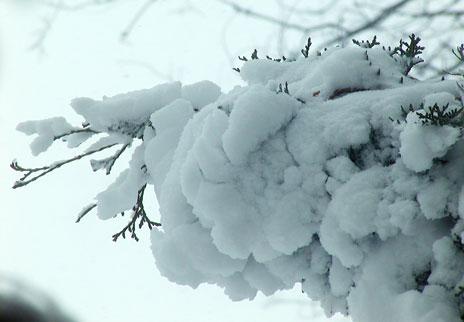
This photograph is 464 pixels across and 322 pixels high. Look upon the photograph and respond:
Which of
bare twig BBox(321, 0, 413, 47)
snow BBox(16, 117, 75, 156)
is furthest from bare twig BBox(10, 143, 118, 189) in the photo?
bare twig BBox(321, 0, 413, 47)

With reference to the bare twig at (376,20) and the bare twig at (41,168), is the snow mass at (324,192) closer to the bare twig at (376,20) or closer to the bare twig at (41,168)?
the bare twig at (41,168)

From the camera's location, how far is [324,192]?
219cm

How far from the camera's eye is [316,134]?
7.48 ft

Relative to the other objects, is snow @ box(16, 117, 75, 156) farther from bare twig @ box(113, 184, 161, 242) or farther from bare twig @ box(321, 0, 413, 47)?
bare twig @ box(321, 0, 413, 47)

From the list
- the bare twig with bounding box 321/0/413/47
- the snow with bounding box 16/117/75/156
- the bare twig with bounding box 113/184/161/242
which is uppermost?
the snow with bounding box 16/117/75/156

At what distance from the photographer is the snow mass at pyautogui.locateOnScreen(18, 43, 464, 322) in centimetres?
199

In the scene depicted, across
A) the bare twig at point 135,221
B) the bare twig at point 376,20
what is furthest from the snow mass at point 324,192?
the bare twig at point 376,20

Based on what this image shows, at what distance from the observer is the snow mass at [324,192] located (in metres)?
1.99

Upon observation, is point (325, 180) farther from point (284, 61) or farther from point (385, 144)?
point (284, 61)

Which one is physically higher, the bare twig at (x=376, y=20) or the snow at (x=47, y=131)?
the snow at (x=47, y=131)

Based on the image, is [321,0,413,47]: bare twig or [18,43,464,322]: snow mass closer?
[18,43,464,322]: snow mass

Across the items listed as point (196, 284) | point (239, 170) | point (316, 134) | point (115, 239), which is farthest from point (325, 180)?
point (115, 239)

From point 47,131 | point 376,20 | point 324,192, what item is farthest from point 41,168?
point 376,20

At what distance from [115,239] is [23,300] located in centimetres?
172
